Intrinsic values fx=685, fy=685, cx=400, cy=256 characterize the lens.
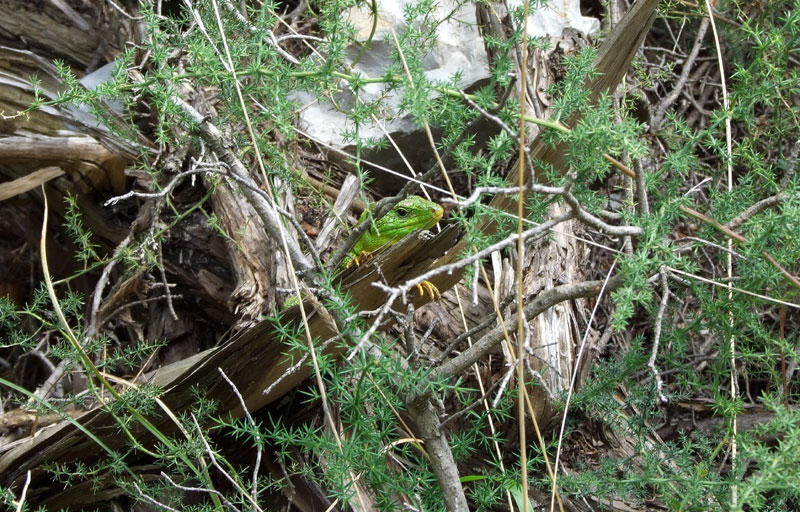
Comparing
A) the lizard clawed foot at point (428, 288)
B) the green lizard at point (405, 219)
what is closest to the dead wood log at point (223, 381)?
the lizard clawed foot at point (428, 288)

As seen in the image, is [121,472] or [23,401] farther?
[23,401]

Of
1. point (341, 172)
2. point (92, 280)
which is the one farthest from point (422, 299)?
point (92, 280)

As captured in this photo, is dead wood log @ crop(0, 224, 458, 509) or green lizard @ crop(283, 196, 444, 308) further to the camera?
green lizard @ crop(283, 196, 444, 308)

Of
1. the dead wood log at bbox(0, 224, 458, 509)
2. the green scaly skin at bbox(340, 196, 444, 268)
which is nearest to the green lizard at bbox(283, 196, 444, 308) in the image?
the green scaly skin at bbox(340, 196, 444, 268)

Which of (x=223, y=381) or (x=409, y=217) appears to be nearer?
(x=223, y=381)

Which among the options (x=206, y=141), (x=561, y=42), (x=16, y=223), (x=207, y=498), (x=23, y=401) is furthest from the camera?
(x=16, y=223)

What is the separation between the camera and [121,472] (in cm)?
290

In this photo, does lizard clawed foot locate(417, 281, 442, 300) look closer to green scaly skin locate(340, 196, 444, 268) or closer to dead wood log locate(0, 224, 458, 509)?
dead wood log locate(0, 224, 458, 509)

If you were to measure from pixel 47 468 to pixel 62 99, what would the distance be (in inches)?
62.1

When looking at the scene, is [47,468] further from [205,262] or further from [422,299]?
[422,299]

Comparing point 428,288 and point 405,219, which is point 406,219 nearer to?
point 405,219

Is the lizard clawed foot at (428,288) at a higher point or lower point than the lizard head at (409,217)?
lower

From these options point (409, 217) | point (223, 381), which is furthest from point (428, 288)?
point (223, 381)

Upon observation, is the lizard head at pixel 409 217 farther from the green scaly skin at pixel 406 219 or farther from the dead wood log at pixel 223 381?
the dead wood log at pixel 223 381
